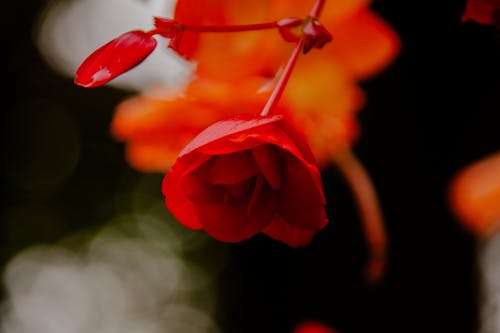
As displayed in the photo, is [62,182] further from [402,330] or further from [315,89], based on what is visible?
[315,89]

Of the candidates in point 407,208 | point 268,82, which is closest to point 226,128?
point 268,82

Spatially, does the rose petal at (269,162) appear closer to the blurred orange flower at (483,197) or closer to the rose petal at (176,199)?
the rose petal at (176,199)

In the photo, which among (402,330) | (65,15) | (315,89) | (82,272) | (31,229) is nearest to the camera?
(315,89)

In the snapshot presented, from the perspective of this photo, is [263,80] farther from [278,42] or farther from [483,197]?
[483,197]

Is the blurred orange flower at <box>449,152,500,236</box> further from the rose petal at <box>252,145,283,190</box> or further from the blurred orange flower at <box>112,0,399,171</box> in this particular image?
the rose petal at <box>252,145,283,190</box>

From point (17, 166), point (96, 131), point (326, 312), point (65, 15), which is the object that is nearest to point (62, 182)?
point (17, 166)

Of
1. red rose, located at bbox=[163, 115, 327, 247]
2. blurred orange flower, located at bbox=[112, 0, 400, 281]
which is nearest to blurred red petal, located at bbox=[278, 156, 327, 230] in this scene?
red rose, located at bbox=[163, 115, 327, 247]
